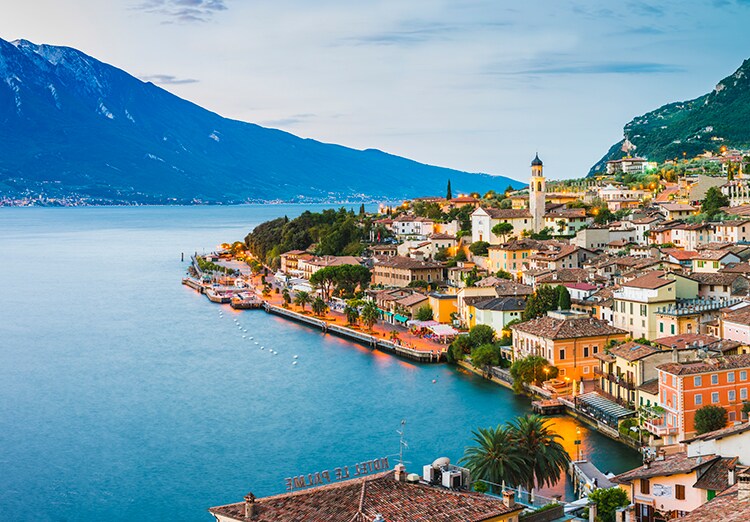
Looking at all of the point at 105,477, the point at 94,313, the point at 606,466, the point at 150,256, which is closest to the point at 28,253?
the point at 150,256

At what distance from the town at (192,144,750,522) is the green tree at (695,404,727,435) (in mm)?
59

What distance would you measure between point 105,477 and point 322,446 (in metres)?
6.83

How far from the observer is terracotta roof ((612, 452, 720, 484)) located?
1570cm

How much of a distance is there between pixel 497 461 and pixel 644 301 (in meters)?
15.9

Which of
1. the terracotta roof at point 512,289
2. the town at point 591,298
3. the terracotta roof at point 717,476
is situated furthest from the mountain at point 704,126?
the terracotta roof at point 717,476

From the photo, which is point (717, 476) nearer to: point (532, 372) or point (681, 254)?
point (532, 372)

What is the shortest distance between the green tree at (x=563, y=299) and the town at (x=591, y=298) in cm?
7

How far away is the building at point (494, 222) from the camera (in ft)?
201

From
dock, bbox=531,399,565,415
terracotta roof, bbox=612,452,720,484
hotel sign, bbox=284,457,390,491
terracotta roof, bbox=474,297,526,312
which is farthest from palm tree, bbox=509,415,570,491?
terracotta roof, bbox=474,297,526,312

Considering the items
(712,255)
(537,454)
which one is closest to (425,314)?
(712,255)

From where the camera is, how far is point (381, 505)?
12211 millimetres

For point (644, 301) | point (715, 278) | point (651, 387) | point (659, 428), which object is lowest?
point (659, 428)

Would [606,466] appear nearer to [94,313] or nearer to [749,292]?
[749,292]

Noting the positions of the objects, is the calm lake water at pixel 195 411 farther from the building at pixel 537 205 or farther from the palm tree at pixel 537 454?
the building at pixel 537 205
